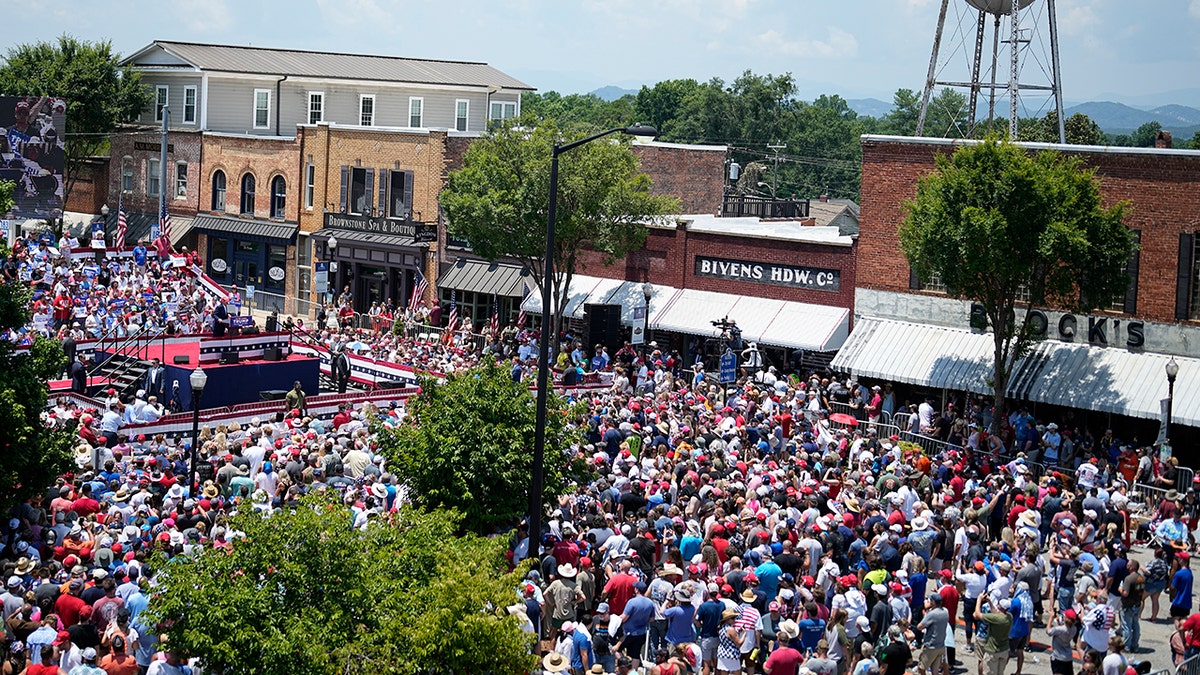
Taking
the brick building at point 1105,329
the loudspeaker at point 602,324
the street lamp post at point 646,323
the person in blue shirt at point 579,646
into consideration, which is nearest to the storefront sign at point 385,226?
the street lamp post at point 646,323

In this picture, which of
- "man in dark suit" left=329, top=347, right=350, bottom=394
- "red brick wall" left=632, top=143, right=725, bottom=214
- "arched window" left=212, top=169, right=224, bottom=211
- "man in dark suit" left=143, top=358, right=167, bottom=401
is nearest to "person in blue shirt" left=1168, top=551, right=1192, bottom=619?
"man in dark suit" left=329, top=347, right=350, bottom=394

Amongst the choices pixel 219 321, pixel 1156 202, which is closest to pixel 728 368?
pixel 1156 202

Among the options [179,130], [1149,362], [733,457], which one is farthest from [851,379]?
[179,130]

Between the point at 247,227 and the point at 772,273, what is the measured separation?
88.3 ft

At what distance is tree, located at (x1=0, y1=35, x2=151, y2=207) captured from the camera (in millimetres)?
65000

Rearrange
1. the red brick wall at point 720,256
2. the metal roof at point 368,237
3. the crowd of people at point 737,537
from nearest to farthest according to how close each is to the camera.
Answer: the crowd of people at point 737,537 → the red brick wall at point 720,256 → the metal roof at point 368,237

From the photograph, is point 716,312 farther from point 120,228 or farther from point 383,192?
point 120,228

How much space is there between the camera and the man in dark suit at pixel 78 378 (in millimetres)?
33969

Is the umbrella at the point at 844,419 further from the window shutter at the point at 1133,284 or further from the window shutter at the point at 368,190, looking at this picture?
the window shutter at the point at 368,190

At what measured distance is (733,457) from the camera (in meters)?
26.9

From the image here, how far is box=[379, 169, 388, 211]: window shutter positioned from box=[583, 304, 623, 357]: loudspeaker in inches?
614

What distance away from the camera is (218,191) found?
60.6m

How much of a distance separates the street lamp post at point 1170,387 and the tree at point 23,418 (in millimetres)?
22084

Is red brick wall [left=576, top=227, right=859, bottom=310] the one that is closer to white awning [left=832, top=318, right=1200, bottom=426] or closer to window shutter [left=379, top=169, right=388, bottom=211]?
white awning [left=832, top=318, right=1200, bottom=426]
